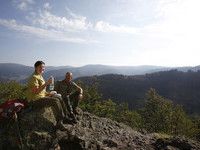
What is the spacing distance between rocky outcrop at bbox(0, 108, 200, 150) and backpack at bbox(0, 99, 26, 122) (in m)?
0.56

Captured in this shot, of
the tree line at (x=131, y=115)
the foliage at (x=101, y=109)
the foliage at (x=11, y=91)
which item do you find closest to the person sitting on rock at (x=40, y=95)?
the tree line at (x=131, y=115)

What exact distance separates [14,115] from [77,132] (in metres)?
3.51

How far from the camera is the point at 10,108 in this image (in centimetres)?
607

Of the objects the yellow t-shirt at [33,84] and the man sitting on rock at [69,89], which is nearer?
the yellow t-shirt at [33,84]

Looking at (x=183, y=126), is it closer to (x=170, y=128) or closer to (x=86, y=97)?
(x=170, y=128)

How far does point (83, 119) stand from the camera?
942 cm

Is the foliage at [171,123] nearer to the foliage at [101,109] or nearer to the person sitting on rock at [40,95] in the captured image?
the foliage at [101,109]

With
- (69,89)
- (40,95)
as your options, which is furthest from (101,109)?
(40,95)

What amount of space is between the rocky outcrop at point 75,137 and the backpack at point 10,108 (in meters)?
0.56

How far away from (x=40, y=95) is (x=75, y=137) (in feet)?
10.1

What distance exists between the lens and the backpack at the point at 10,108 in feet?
19.5

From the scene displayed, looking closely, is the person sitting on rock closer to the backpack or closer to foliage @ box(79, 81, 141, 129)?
the backpack

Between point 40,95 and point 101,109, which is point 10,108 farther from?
point 101,109

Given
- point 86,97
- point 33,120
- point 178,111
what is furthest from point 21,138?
point 178,111
